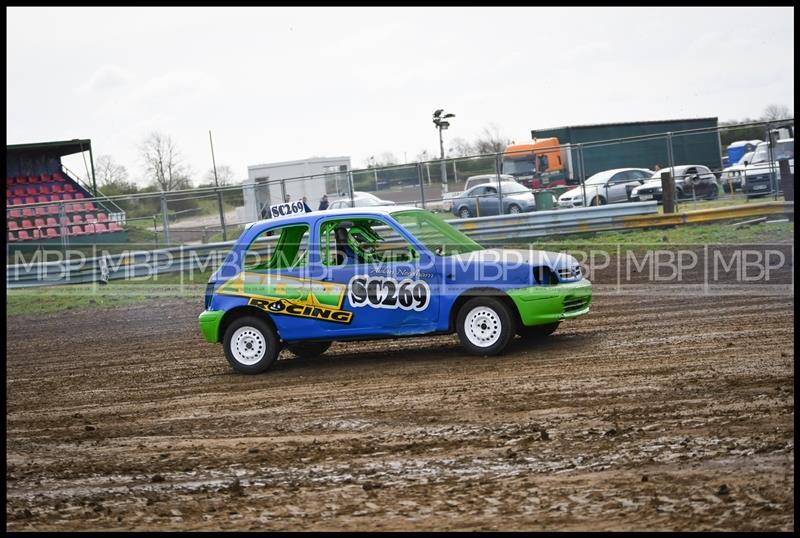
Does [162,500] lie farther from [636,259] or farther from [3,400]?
[636,259]

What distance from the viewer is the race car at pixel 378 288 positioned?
33.8ft

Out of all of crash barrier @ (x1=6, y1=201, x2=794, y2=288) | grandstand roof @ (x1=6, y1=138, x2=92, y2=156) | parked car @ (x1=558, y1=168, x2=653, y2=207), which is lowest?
crash barrier @ (x1=6, y1=201, x2=794, y2=288)

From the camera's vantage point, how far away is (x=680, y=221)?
21.4 metres

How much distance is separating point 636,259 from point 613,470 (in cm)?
1357

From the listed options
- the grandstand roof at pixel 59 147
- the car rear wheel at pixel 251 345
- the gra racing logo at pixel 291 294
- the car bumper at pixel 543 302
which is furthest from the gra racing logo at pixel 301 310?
the grandstand roof at pixel 59 147

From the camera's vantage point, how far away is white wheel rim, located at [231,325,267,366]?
11.0 metres

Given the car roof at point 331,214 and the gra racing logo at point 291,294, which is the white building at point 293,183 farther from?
the gra racing logo at point 291,294

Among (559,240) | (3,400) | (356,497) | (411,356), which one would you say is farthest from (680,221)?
(356,497)

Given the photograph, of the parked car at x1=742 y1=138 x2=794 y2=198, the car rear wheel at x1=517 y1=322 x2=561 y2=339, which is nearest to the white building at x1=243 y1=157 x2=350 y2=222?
the parked car at x1=742 y1=138 x2=794 y2=198

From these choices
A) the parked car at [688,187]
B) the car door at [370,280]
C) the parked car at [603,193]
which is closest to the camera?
the car door at [370,280]

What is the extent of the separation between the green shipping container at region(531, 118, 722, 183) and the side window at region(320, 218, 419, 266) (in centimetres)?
2382

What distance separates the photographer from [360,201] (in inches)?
1035

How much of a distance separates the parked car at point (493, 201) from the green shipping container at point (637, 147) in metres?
7.35

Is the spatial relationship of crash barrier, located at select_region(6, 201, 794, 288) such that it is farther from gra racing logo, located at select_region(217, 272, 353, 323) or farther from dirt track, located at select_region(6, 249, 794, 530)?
gra racing logo, located at select_region(217, 272, 353, 323)
